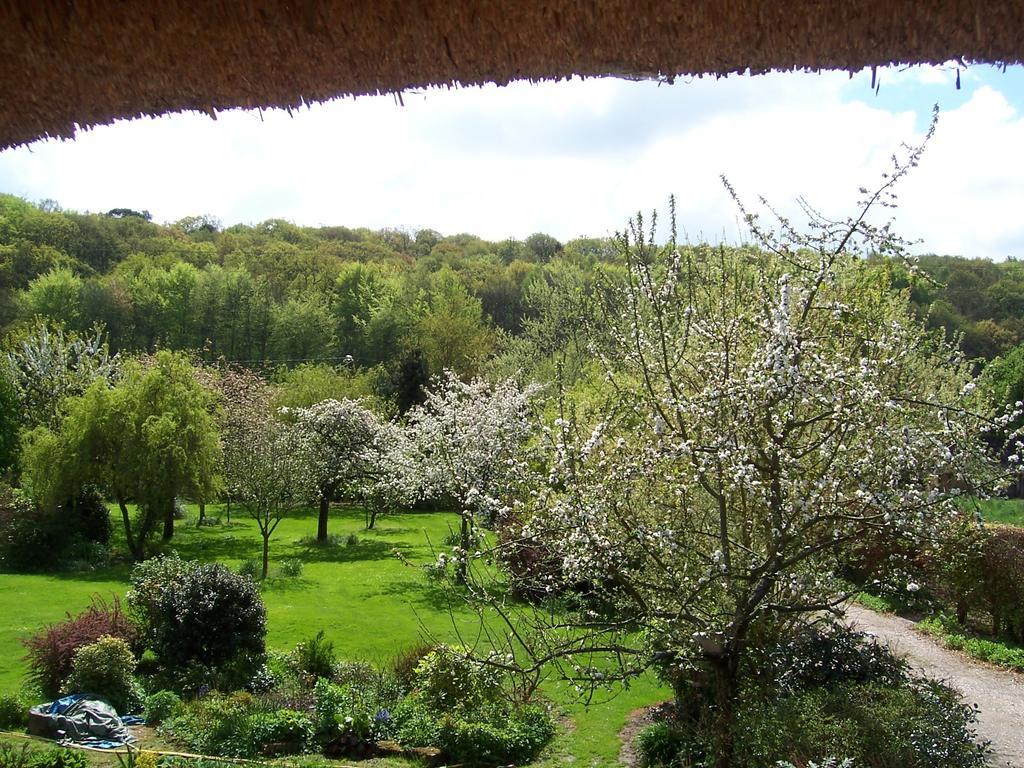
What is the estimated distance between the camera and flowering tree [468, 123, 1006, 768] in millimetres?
4879

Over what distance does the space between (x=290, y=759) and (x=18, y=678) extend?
4.68m

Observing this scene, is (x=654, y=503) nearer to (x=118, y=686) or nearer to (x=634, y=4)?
(x=634, y=4)

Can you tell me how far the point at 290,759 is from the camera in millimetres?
8336

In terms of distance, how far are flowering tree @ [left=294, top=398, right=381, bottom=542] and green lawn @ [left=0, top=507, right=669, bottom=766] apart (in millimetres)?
1596

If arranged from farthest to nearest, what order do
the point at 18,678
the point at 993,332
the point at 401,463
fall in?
the point at 993,332 → the point at 401,463 → the point at 18,678

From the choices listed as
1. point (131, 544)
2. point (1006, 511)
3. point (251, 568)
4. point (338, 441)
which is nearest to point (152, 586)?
point (251, 568)

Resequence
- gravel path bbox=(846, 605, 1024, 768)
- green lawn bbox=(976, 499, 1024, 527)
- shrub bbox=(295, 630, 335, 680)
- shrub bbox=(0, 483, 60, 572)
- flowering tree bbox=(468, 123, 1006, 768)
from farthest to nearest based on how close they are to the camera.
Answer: green lawn bbox=(976, 499, 1024, 527) → shrub bbox=(0, 483, 60, 572) → shrub bbox=(295, 630, 335, 680) → gravel path bbox=(846, 605, 1024, 768) → flowering tree bbox=(468, 123, 1006, 768)

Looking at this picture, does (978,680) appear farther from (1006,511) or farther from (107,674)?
(1006,511)

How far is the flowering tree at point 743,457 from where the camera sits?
488cm

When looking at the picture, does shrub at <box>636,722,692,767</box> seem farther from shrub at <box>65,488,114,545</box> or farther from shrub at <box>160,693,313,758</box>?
shrub at <box>65,488,114,545</box>

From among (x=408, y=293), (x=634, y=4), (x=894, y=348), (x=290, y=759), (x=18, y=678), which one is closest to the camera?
(x=634, y=4)

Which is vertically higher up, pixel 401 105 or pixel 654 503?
pixel 401 105

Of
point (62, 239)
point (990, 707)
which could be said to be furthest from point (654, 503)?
point (62, 239)

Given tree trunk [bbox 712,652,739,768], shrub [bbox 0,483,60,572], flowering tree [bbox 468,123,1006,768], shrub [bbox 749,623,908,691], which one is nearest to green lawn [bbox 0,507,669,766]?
shrub [bbox 0,483,60,572]
